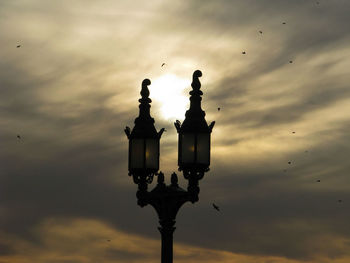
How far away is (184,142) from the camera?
64.6 feet

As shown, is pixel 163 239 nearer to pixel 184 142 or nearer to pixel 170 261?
pixel 170 261

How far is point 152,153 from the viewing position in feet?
65.3

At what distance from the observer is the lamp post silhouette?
770 inches

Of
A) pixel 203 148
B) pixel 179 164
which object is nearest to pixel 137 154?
pixel 179 164

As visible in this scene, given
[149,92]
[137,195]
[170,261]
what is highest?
[149,92]

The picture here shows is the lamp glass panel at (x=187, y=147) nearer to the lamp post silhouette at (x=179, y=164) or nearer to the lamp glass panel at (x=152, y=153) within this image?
the lamp post silhouette at (x=179, y=164)

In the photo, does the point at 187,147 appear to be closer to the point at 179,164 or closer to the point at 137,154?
the point at 179,164

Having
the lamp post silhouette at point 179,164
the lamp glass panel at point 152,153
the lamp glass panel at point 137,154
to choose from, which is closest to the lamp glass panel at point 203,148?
the lamp post silhouette at point 179,164

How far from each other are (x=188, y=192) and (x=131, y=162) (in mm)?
1126

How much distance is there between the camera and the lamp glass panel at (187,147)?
19562 millimetres

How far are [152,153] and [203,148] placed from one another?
3.00 ft

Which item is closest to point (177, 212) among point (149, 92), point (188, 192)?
point (188, 192)

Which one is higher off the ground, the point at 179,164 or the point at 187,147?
the point at 187,147

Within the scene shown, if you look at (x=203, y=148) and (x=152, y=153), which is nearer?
(x=203, y=148)
